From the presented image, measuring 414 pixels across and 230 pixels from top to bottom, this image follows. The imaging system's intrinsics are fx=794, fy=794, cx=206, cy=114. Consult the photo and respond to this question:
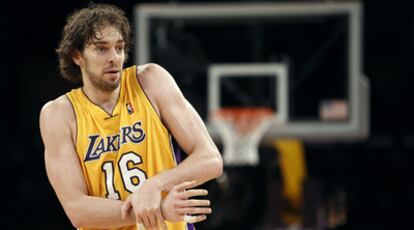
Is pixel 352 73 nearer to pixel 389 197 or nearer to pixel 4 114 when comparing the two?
pixel 389 197

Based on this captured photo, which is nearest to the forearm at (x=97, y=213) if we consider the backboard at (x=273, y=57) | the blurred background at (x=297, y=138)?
the backboard at (x=273, y=57)

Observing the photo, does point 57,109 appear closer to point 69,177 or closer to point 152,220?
point 69,177

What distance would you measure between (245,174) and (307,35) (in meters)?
1.75

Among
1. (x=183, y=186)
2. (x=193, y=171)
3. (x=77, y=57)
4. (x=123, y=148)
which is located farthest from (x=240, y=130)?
(x=183, y=186)

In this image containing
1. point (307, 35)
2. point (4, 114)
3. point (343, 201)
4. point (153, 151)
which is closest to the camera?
point (153, 151)

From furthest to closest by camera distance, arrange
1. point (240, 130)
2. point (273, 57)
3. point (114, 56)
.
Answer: point (273, 57), point (240, 130), point (114, 56)

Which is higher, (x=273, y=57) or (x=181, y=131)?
(x=181, y=131)

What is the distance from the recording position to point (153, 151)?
128 inches

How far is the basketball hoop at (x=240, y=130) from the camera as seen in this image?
8.40 metres

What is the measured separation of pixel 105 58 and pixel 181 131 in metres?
0.43

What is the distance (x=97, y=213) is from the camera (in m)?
3.13

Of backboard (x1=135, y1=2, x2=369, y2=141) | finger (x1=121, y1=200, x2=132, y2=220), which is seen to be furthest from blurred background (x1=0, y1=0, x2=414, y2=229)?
finger (x1=121, y1=200, x2=132, y2=220)

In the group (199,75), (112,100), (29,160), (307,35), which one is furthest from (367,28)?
(112,100)

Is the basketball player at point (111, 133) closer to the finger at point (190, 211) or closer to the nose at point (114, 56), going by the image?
the nose at point (114, 56)
